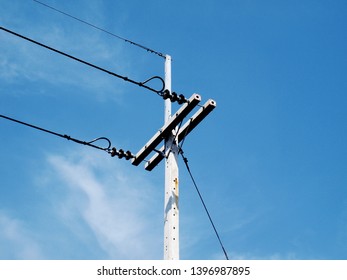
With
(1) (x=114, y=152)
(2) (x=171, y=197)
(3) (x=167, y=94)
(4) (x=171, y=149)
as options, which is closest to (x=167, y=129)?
(4) (x=171, y=149)

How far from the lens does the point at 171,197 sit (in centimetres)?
743

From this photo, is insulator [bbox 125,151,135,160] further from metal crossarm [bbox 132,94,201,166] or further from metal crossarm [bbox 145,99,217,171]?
metal crossarm [bbox 145,99,217,171]

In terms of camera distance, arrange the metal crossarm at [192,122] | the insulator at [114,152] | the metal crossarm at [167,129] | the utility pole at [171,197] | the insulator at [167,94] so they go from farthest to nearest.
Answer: the insulator at [114,152] → the insulator at [167,94] → the metal crossarm at [192,122] → the metal crossarm at [167,129] → the utility pole at [171,197]

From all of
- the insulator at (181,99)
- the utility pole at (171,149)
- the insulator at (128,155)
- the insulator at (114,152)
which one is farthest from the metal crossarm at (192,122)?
the insulator at (114,152)

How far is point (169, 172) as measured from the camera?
783 centimetres

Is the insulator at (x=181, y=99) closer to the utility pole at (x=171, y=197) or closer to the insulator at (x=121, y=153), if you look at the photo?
the utility pole at (x=171, y=197)

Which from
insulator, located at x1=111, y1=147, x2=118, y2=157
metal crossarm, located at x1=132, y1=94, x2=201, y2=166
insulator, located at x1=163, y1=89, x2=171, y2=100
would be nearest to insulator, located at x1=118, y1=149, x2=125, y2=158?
insulator, located at x1=111, y1=147, x2=118, y2=157

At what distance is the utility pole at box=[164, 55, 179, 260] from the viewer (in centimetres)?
695

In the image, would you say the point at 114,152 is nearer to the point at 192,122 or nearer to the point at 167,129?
the point at 167,129

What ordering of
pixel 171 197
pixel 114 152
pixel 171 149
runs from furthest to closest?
pixel 114 152 < pixel 171 149 < pixel 171 197

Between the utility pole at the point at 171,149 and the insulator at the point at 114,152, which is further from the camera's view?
the insulator at the point at 114,152

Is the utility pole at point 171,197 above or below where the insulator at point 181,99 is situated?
below

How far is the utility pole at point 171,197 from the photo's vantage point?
22.8 feet
